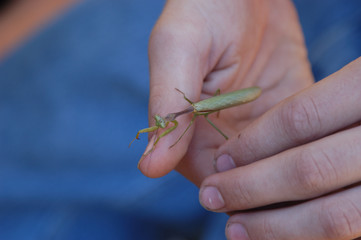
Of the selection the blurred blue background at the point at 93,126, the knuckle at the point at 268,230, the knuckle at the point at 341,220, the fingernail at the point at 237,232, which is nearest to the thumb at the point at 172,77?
the fingernail at the point at 237,232

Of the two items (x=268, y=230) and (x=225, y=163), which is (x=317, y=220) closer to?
(x=268, y=230)

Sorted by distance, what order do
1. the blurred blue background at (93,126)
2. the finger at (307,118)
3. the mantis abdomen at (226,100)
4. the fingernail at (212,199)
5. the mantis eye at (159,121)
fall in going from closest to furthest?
the finger at (307,118) < the mantis eye at (159,121) < the fingernail at (212,199) < the mantis abdomen at (226,100) < the blurred blue background at (93,126)

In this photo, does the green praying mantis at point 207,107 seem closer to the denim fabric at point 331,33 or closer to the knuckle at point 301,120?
the knuckle at point 301,120

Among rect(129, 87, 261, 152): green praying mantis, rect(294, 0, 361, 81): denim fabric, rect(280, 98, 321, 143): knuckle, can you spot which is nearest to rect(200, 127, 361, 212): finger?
rect(280, 98, 321, 143): knuckle

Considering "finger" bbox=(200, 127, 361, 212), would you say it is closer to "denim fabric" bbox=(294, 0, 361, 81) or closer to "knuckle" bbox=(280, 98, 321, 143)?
"knuckle" bbox=(280, 98, 321, 143)

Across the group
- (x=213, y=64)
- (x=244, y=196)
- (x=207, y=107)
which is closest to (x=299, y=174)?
(x=244, y=196)
